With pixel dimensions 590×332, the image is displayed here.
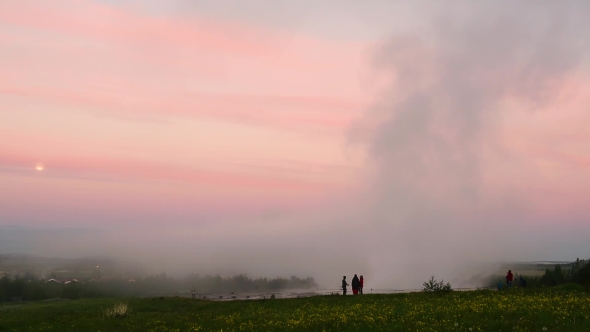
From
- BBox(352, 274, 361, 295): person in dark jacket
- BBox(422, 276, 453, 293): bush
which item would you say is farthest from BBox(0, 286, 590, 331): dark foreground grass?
BBox(352, 274, 361, 295): person in dark jacket

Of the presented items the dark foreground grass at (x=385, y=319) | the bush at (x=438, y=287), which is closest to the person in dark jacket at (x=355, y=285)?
the bush at (x=438, y=287)

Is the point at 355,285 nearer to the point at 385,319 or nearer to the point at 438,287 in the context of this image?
the point at 438,287

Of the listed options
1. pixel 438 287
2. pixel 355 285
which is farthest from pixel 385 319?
pixel 355 285

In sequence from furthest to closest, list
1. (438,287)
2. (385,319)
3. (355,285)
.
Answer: (355,285)
(438,287)
(385,319)

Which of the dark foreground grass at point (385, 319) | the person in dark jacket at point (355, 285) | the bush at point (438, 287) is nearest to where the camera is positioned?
the dark foreground grass at point (385, 319)

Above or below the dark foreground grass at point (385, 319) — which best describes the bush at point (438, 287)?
above

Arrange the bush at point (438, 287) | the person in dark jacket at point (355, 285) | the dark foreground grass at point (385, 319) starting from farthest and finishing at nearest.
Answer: the person in dark jacket at point (355, 285) → the bush at point (438, 287) → the dark foreground grass at point (385, 319)

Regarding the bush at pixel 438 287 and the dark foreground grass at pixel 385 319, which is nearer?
the dark foreground grass at pixel 385 319

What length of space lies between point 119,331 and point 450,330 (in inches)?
811

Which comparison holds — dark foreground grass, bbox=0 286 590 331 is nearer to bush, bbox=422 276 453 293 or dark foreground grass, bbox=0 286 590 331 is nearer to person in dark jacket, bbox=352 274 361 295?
bush, bbox=422 276 453 293

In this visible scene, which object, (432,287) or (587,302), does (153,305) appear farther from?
(587,302)

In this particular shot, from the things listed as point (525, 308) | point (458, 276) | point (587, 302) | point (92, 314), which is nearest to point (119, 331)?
point (92, 314)

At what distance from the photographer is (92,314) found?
1713 inches

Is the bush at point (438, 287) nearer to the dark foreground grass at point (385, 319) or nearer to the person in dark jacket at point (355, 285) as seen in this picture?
the dark foreground grass at point (385, 319)
